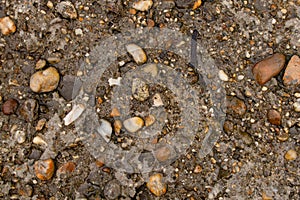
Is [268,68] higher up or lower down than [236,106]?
higher up

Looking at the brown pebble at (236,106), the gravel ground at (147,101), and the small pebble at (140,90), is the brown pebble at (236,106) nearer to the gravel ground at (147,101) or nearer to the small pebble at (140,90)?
the gravel ground at (147,101)

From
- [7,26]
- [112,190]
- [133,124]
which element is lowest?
[112,190]

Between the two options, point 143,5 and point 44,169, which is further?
point 143,5

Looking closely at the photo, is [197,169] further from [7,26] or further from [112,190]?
[7,26]

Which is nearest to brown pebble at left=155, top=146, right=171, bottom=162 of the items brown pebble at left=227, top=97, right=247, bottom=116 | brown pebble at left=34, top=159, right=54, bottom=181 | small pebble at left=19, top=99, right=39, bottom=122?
brown pebble at left=227, top=97, right=247, bottom=116

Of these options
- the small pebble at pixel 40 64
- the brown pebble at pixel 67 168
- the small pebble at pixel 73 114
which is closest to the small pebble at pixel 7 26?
the small pebble at pixel 40 64

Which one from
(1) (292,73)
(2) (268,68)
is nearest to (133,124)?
(2) (268,68)
